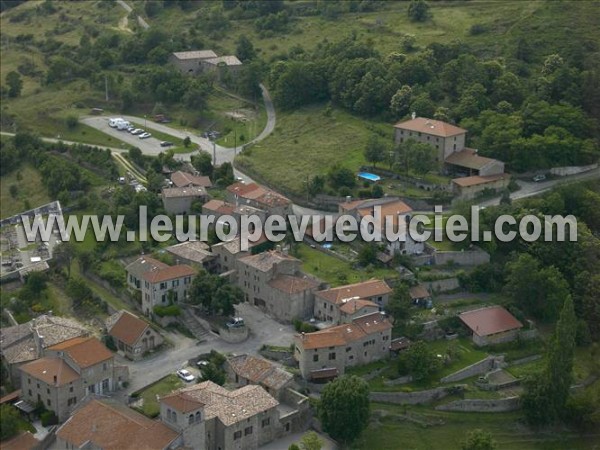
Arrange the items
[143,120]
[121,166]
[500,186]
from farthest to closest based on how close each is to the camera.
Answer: [143,120], [121,166], [500,186]

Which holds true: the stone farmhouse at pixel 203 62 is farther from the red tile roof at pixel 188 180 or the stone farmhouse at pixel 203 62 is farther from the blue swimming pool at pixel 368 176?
the blue swimming pool at pixel 368 176

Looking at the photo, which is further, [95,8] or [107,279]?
[95,8]

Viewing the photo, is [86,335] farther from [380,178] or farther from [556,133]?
[556,133]

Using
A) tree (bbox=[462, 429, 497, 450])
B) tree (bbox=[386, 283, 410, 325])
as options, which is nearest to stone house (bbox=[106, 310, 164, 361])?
tree (bbox=[386, 283, 410, 325])

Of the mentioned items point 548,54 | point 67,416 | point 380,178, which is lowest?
point 67,416

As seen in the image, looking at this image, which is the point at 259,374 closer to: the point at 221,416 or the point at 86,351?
the point at 221,416

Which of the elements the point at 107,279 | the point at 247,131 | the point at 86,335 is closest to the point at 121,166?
the point at 247,131
